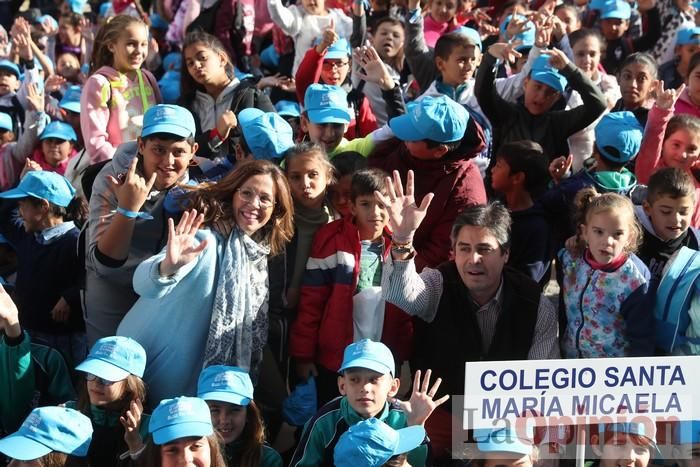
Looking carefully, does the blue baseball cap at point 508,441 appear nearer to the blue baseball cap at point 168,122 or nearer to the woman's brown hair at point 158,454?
the woman's brown hair at point 158,454

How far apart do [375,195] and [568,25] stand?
3.83m

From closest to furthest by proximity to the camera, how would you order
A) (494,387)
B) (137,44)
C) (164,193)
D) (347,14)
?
(494,387) < (164,193) < (137,44) < (347,14)

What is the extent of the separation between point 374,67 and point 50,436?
269 centimetres

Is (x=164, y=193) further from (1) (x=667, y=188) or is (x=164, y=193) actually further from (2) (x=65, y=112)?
(2) (x=65, y=112)

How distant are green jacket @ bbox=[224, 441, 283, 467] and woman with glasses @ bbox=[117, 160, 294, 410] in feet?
0.93

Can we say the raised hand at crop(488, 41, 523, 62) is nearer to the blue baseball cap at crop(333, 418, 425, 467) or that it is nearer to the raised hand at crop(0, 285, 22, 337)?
the blue baseball cap at crop(333, 418, 425, 467)

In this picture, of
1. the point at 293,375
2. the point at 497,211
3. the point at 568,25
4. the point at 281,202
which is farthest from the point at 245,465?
the point at 568,25

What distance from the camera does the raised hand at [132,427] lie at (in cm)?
425

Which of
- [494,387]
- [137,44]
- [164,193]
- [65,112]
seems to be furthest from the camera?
[65,112]

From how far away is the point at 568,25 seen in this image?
7.98 m

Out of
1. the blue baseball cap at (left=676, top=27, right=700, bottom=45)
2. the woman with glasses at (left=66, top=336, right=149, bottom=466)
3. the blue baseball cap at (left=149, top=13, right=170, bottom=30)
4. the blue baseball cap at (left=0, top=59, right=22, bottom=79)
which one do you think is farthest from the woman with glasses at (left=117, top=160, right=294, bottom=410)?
the blue baseball cap at (left=149, top=13, right=170, bottom=30)

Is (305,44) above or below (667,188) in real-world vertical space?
above

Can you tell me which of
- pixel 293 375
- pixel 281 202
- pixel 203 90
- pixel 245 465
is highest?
pixel 203 90

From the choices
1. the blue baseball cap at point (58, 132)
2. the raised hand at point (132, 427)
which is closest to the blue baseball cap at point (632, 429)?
the raised hand at point (132, 427)
